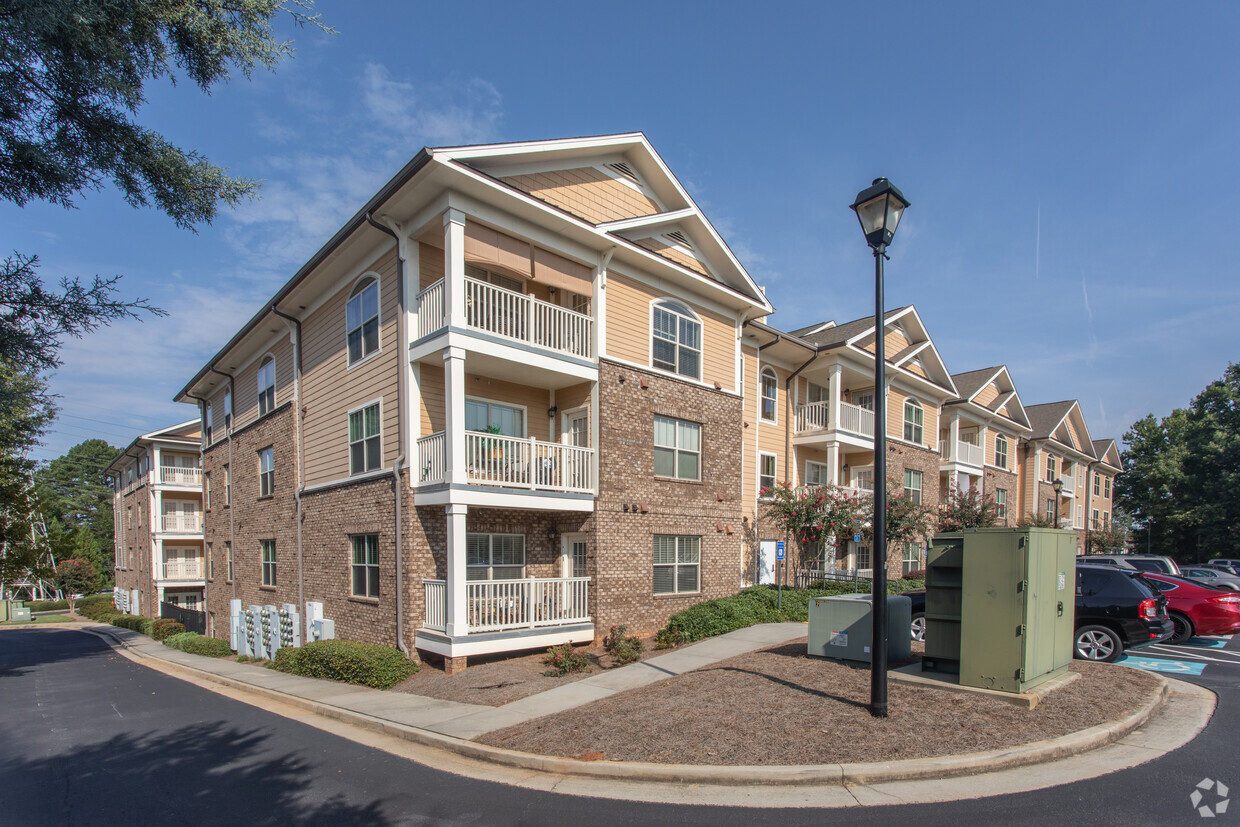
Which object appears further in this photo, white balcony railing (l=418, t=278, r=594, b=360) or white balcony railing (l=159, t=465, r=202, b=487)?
white balcony railing (l=159, t=465, r=202, b=487)

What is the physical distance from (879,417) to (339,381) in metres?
13.2

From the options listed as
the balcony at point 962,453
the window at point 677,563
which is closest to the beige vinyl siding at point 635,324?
the window at point 677,563

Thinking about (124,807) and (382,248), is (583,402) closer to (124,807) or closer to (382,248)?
(382,248)

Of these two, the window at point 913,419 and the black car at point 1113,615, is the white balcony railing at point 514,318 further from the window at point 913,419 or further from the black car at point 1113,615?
the window at point 913,419

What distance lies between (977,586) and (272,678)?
43.2 ft

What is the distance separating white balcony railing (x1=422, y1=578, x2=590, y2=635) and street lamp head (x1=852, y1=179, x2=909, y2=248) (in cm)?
863

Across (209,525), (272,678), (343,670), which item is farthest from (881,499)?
(209,525)

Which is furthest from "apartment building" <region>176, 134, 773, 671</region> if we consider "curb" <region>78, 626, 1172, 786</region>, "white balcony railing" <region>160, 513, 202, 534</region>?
"white balcony railing" <region>160, 513, 202, 534</region>

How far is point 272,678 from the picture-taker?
13945 millimetres

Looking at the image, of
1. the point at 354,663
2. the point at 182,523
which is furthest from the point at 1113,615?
the point at 182,523

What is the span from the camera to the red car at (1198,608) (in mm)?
13297

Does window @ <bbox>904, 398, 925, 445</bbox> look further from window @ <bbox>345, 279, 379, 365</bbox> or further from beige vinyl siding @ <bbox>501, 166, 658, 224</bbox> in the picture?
window @ <bbox>345, 279, 379, 365</bbox>

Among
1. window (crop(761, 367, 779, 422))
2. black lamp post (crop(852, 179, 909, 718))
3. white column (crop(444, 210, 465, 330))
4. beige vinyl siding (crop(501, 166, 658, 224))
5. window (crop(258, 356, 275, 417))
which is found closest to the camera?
black lamp post (crop(852, 179, 909, 718))

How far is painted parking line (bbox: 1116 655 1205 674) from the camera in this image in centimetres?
1112
